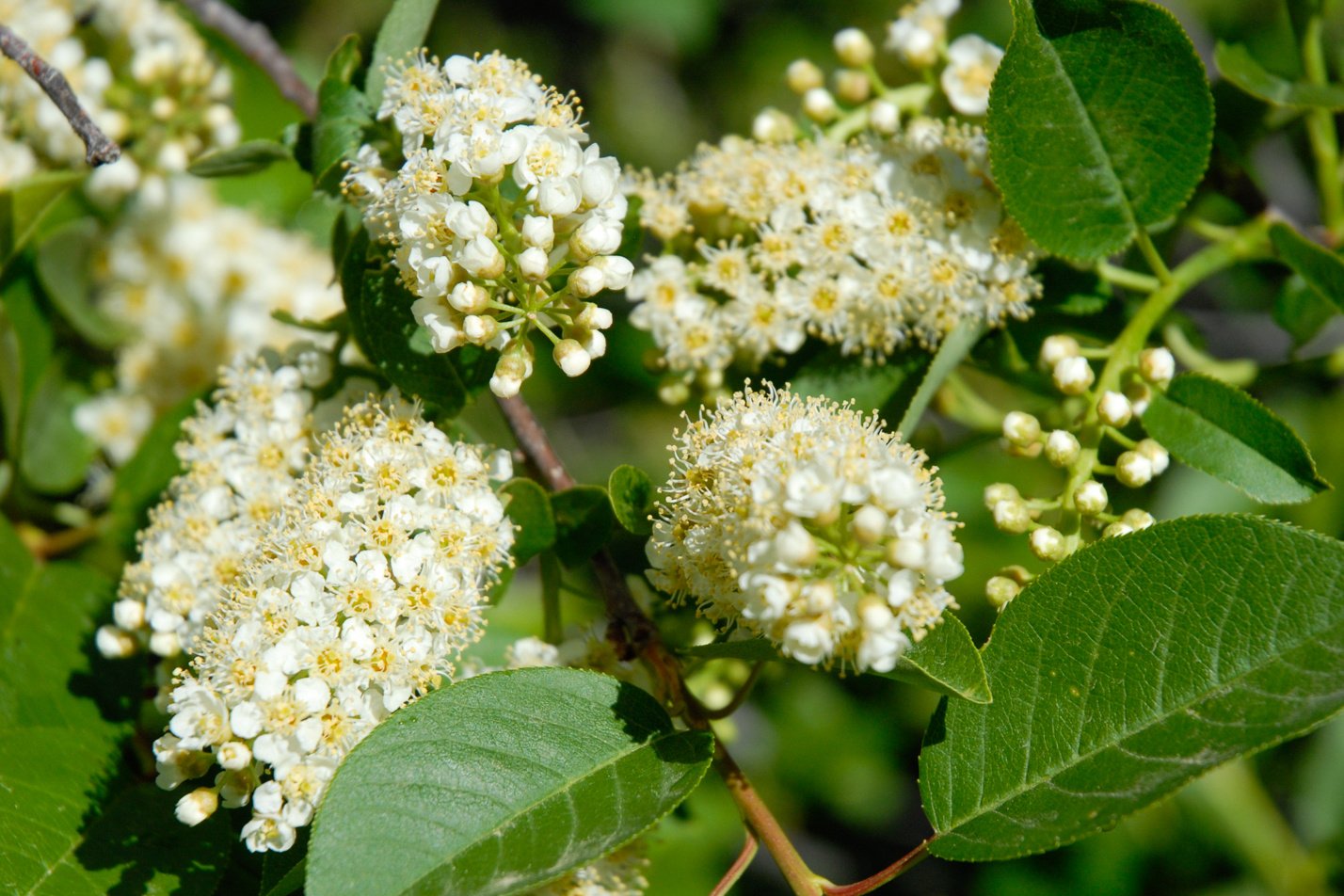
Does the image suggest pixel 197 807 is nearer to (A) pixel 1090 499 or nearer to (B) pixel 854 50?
(A) pixel 1090 499

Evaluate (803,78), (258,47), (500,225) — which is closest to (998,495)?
(500,225)

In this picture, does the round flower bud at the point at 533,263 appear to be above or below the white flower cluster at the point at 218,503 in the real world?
above

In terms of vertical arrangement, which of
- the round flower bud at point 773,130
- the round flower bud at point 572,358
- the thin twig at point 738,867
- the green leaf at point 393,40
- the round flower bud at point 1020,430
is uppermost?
the green leaf at point 393,40

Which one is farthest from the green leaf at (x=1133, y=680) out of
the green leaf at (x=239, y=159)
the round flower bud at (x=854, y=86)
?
the green leaf at (x=239, y=159)

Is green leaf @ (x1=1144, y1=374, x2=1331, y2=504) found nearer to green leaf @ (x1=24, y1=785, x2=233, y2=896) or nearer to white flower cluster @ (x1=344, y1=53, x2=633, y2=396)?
white flower cluster @ (x1=344, y1=53, x2=633, y2=396)

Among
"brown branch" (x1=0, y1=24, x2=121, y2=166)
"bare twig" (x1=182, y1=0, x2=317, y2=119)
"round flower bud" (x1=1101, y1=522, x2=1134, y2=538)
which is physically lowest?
"round flower bud" (x1=1101, y1=522, x2=1134, y2=538)

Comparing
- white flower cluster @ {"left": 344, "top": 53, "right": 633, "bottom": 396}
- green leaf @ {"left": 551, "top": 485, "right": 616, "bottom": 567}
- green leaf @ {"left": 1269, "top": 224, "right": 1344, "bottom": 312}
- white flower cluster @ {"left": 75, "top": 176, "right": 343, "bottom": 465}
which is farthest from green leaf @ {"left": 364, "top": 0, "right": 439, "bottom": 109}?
green leaf @ {"left": 1269, "top": 224, "right": 1344, "bottom": 312}

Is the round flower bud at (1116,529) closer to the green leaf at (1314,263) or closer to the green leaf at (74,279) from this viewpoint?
the green leaf at (1314,263)
